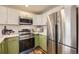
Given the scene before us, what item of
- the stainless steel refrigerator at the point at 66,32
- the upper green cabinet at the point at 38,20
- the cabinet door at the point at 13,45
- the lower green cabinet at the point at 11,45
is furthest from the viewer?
the upper green cabinet at the point at 38,20

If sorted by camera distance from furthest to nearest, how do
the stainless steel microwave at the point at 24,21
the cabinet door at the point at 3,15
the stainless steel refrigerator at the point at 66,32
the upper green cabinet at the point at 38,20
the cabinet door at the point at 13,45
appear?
the upper green cabinet at the point at 38,20 → the stainless steel microwave at the point at 24,21 → the cabinet door at the point at 3,15 → the cabinet door at the point at 13,45 → the stainless steel refrigerator at the point at 66,32

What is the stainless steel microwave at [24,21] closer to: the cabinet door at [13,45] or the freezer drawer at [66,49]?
the cabinet door at [13,45]

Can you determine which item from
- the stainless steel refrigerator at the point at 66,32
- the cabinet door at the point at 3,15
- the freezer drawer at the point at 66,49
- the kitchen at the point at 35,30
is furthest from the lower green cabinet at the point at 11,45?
the freezer drawer at the point at 66,49


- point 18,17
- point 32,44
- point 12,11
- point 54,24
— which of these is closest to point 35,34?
point 32,44

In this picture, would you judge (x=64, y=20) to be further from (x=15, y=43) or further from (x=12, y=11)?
(x=12, y=11)

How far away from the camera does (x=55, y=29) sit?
2146 millimetres

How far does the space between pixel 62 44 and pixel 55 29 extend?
427mm

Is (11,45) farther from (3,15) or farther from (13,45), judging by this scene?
(3,15)

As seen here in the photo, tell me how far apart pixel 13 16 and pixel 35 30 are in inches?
47.5

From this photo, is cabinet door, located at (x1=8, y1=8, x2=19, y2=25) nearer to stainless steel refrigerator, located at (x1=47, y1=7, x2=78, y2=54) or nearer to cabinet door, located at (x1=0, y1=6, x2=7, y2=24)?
cabinet door, located at (x1=0, y1=6, x2=7, y2=24)

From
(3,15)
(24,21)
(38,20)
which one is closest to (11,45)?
(3,15)

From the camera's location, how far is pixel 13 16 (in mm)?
3088

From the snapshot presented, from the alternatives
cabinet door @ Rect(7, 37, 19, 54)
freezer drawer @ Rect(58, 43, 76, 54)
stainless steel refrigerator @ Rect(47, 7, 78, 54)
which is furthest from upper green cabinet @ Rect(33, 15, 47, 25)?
freezer drawer @ Rect(58, 43, 76, 54)

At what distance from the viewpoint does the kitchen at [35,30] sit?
1649mm
